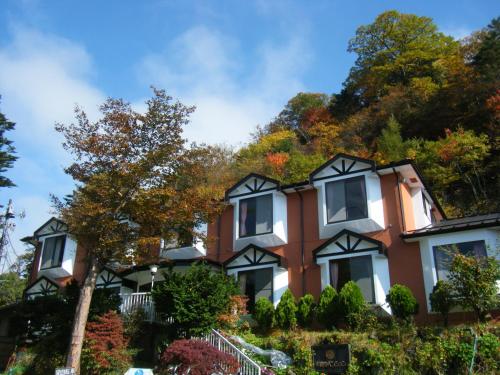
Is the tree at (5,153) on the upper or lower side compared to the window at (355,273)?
upper

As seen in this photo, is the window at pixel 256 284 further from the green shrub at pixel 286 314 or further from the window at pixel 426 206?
the window at pixel 426 206

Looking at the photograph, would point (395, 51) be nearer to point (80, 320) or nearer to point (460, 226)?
point (460, 226)

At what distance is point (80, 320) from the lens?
54.5 feet

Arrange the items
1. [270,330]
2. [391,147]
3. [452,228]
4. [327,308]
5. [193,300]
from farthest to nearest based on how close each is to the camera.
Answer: [391,147]
[270,330]
[327,308]
[452,228]
[193,300]

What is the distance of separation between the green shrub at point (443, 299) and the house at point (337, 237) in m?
1.32

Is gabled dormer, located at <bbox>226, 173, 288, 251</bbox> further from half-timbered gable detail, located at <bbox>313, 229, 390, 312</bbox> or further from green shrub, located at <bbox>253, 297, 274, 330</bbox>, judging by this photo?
green shrub, located at <bbox>253, 297, 274, 330</bbox>

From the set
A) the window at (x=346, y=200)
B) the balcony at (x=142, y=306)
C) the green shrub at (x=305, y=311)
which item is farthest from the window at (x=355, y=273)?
the balcony at (x=142, y=306)

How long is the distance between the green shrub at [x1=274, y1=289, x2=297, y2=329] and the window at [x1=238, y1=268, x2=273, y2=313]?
181 cm

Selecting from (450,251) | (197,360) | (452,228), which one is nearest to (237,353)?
(197,360)

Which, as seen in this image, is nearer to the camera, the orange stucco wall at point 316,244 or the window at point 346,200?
the orange stucco wall at point 316,244

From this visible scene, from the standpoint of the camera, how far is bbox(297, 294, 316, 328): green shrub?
18797 millimetres

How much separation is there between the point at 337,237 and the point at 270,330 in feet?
15.6

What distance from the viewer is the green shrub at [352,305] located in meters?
17.2

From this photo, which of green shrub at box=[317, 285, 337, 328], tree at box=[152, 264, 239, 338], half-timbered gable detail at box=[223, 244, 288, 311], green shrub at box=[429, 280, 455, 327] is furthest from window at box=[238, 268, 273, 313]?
green shrub at box=[429, 280, 455, 327]
